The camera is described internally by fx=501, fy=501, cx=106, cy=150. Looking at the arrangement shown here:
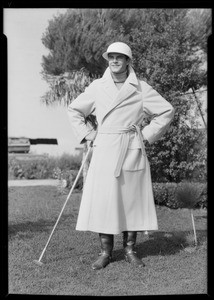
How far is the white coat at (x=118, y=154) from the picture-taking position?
4258 millimetres

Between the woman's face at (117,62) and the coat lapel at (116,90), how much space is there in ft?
0.33

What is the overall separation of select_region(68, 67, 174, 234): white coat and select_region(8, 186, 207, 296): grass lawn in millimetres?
377

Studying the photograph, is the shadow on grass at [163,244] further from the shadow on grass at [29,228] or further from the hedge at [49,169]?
the hedge at [49,169]

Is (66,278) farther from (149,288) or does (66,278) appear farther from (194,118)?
(194,118)

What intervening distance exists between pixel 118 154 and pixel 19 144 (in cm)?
673

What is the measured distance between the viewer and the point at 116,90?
4348 mm

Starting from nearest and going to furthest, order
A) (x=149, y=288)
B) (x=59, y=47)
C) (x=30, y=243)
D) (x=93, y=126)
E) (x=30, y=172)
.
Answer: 1. (x=149, y=288)
2. (x=93, y=126)
3. (x=30, y=243)
4. (x=59, y=47)
5. (x=30, y=172)

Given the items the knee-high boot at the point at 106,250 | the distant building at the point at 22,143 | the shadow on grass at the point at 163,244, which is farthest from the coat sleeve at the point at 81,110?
the distant building at the point at 22,143

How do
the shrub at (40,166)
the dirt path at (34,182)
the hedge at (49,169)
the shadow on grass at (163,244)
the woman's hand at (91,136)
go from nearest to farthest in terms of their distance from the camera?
1. the woman's hand at (91,136)
2. the shadow on grass at (163,244)
3. the hedge at (49,169)
4. the dirt path at (34,182)
5. the shrub at (40,166)

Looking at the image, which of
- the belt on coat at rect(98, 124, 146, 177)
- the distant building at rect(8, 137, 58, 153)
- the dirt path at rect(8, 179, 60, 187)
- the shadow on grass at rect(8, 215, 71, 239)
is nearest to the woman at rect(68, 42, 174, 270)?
the belt on coat at rect(98, 124, 146, 177)
